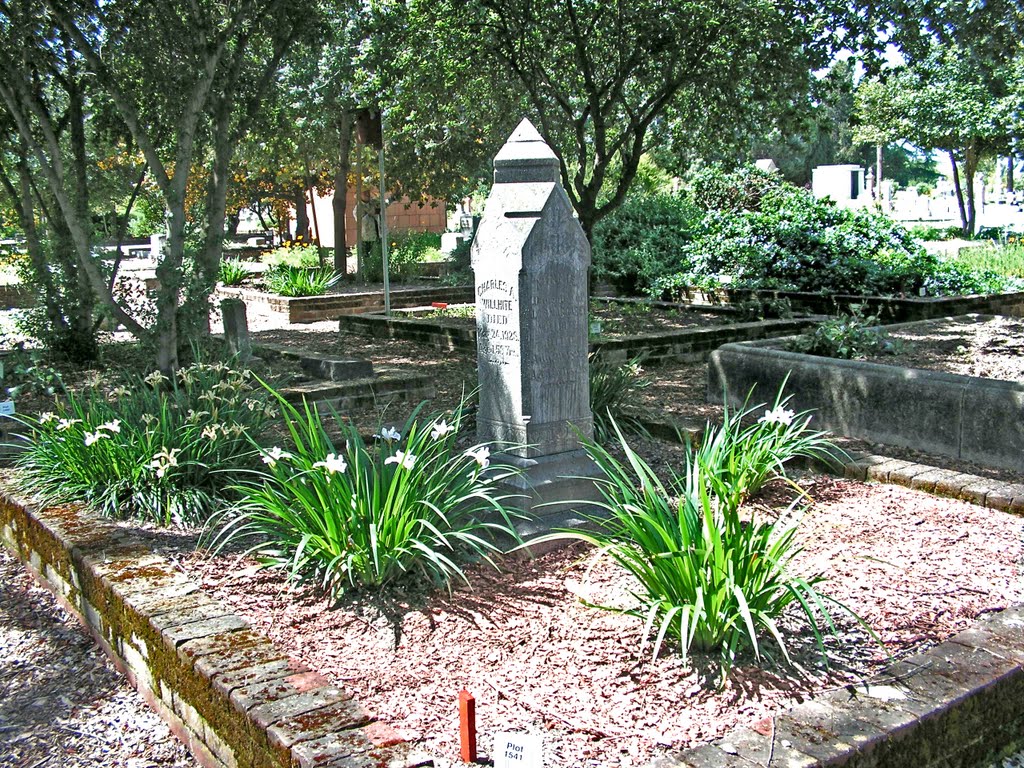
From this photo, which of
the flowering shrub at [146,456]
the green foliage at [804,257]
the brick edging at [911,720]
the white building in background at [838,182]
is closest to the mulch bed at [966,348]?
the green foliage at [804,257]

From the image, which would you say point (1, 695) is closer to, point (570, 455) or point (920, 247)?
point (570, 455)

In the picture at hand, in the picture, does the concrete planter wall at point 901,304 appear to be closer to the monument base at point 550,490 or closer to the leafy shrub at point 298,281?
the leafy shrub at point 298,281

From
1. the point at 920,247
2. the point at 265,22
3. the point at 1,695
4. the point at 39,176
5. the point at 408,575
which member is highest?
the point at 265,22

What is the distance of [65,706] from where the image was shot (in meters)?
4.07

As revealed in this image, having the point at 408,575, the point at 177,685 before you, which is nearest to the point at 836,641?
the point at 408,575

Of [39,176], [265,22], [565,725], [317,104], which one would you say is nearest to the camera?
[565,725]

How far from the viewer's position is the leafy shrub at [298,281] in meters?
17.6

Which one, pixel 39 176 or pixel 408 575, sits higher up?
pixel 39 176

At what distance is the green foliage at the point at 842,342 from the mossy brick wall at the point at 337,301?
10048 mm

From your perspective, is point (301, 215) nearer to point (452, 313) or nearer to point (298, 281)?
point (298, 281)

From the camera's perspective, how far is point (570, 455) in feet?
18.3

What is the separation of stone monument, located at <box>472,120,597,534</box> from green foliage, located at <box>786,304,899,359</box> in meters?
3.39

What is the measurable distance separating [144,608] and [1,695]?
705 millimetres

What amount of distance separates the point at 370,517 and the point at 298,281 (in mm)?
13732
